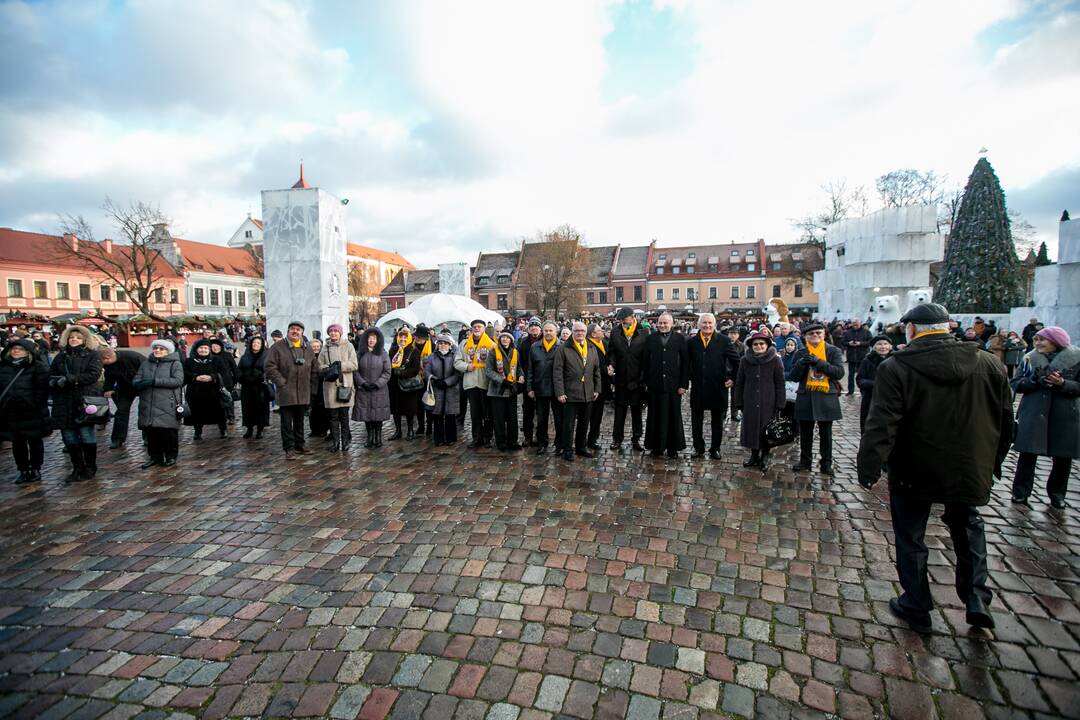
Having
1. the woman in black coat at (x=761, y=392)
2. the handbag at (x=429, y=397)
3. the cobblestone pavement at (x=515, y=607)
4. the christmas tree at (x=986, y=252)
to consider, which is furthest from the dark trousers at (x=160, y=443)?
the christmas tree at (x=986, y=252)

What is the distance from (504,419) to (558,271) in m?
45.1

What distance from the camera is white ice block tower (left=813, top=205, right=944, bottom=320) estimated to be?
23.4 meters

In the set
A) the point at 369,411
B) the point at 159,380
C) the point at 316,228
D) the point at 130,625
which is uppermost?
the point at 316,228

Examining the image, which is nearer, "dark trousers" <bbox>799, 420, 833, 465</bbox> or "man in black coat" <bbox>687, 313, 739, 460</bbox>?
"dark trousers" <bbox>799, 420, 833, 465</bbox>

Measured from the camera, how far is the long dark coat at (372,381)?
7.74 metres

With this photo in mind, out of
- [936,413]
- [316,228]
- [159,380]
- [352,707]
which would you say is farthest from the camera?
[316,228]

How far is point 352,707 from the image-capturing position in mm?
2596

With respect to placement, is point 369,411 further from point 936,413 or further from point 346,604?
point 936,413

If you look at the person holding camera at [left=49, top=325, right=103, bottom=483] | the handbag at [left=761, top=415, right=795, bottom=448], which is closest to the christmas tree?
the handbag at [left=761, top=415, right=795, bottom=448]

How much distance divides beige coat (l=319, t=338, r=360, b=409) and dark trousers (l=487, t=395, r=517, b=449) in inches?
83.2

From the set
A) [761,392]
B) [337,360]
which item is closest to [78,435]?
[337,360]

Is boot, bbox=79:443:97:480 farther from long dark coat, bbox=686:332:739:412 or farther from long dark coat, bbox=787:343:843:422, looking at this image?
long dark coat, bbox=787:343:843:422

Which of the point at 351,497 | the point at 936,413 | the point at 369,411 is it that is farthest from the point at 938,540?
the point at 369,411

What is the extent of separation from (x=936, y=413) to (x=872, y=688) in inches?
59.8
